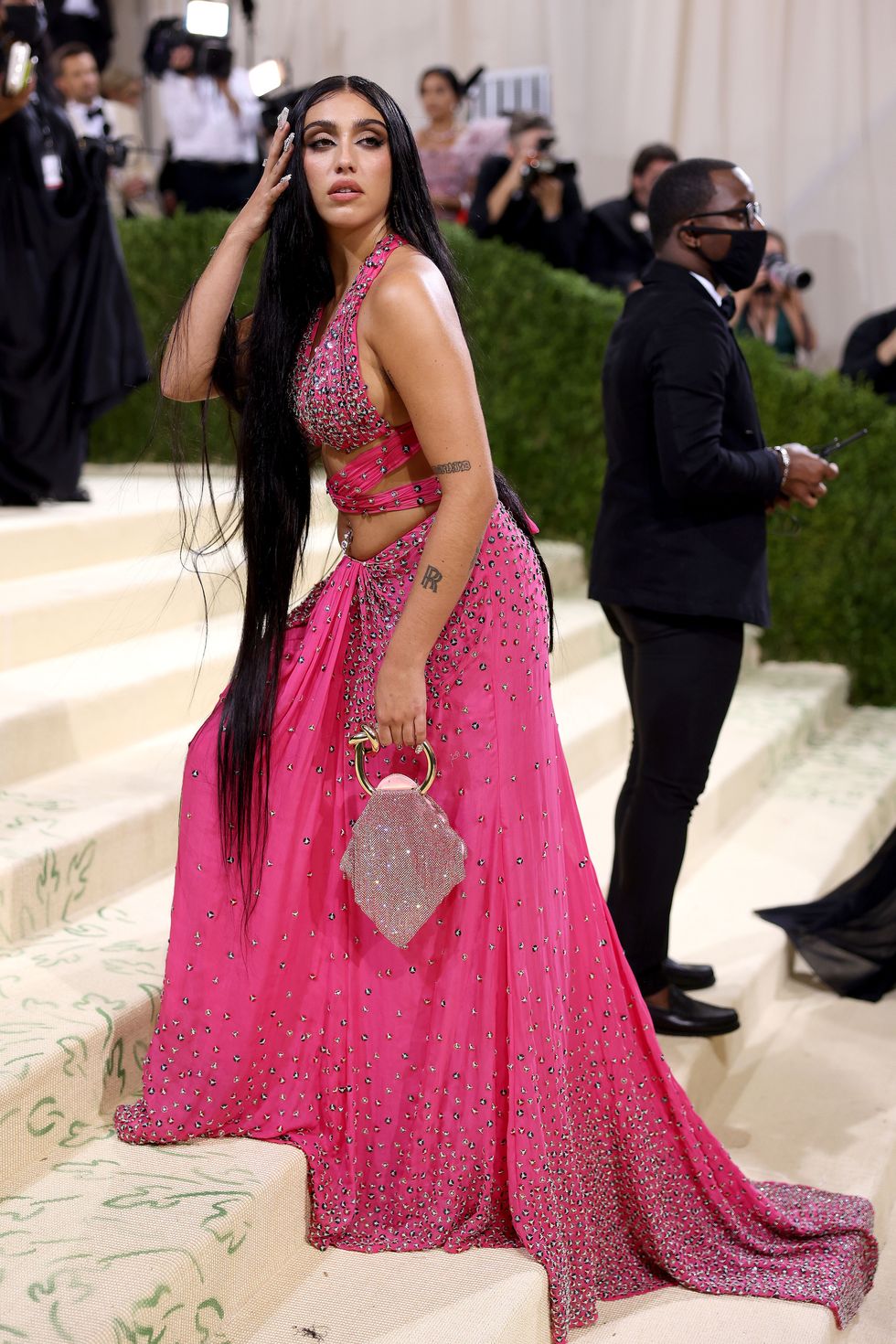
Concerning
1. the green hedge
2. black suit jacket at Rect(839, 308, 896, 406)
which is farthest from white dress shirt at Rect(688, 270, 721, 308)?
black suit jacket at Rect(839, 308, 896, 406)

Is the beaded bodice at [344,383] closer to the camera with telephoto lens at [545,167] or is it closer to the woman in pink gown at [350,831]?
the woman in pink gown at [350,831]

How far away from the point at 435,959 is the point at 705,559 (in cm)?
112

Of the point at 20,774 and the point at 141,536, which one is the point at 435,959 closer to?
the point at 20,774

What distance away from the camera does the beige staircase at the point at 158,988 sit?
206 cm

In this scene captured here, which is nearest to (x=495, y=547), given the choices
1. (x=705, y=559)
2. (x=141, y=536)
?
(x=705, y=559)

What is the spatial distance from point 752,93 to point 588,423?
3.78 metres

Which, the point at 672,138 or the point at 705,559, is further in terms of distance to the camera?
the point at 672,138

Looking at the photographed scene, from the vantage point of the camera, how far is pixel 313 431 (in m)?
2.21

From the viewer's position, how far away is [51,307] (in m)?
5.06

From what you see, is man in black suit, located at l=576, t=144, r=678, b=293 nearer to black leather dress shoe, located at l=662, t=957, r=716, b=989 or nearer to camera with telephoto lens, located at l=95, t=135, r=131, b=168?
camera with telephoto lens, located at l=95, t=135, r=131, b=168

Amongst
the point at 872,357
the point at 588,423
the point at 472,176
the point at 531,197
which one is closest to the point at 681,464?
the point at 588,423

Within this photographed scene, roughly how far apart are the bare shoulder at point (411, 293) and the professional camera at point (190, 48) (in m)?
6.12

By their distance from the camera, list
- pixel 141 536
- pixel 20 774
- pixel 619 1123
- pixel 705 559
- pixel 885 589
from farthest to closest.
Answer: pixel 885 589 → pixel 141 536 → pixel 20 774 → pixel 705 559 → pixel 619 1123

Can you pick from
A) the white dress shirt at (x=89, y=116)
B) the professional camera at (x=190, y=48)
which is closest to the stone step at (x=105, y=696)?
the white dress shirt at (x=89, y=116)
